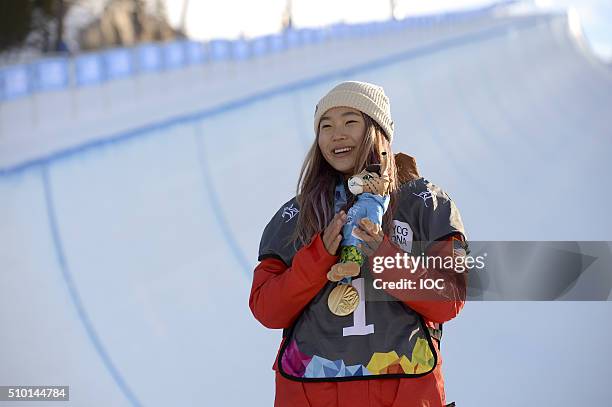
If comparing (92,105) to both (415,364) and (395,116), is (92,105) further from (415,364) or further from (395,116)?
(415,364)

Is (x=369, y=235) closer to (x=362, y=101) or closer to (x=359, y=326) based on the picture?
(x=359, y=326)

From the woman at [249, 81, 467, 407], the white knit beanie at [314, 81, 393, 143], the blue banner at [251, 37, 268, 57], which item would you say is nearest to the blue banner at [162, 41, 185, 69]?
the blue banner at [251, 37, 268, 57]

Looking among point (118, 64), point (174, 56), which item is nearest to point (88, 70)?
point (118, 64)

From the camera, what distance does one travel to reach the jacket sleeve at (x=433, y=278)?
1.38 meters

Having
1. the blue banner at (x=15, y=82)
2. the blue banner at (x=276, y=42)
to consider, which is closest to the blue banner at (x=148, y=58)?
the blue banner at (x=276, y=42)

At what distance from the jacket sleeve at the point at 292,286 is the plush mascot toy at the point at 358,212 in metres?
0.02

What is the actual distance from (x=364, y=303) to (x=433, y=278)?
112 mm

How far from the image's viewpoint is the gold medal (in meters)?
1.41

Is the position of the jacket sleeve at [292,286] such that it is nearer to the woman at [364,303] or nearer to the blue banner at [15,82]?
the woman at [364,303]

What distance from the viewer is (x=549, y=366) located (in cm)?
298

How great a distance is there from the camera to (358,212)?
140 centimetres

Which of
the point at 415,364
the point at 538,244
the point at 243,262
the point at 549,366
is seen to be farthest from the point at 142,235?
the point at 415,364

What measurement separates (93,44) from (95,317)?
421 cm

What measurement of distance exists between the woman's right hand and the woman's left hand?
0.07ft
